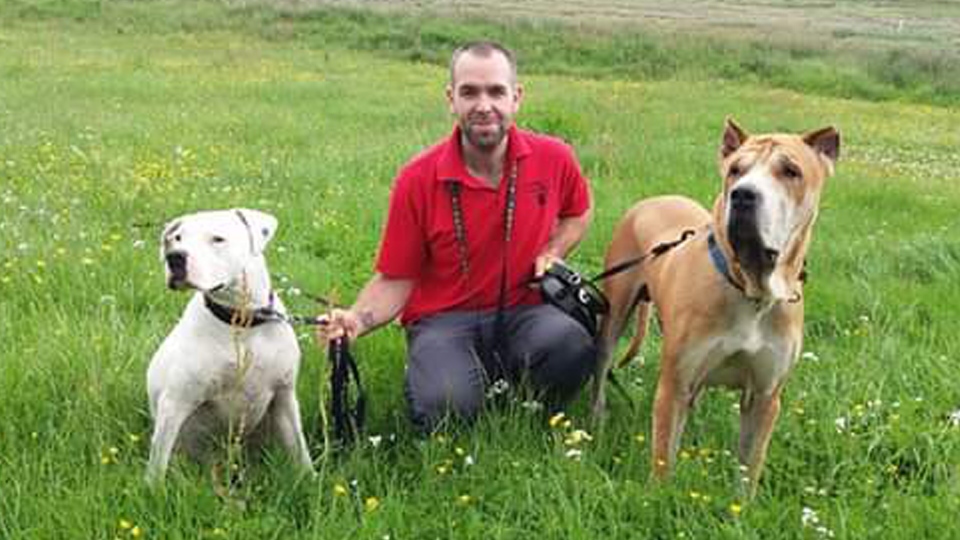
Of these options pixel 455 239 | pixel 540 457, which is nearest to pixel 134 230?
pixel 455 239

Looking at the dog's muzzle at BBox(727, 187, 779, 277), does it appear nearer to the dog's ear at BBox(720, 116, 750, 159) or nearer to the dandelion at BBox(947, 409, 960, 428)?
the dog's ear at BBox(720, 116, 750, 159)

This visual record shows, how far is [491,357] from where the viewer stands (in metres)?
4.51

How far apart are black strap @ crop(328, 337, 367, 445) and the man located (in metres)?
0.26

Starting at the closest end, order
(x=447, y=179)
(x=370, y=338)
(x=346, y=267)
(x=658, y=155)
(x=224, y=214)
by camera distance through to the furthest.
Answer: (x=224, y=214) < (x=447, y=179) < (x=370, y=338) < (x=346, y=267) < (x=658, y=155)

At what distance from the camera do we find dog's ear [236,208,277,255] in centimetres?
354

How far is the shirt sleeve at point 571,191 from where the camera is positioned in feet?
Answer: 15.5

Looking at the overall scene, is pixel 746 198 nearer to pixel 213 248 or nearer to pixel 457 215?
pixel 457 215

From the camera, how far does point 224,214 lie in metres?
3.52

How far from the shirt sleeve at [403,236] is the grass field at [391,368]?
1.51 ft

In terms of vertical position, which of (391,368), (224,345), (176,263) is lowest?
(391,368)

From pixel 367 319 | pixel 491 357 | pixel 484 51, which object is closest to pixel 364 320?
pixel 367 319

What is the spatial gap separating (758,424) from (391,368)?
5.28 feet

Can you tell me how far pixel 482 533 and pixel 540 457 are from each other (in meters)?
0.53

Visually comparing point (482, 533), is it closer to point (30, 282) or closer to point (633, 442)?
point (633, 442)
